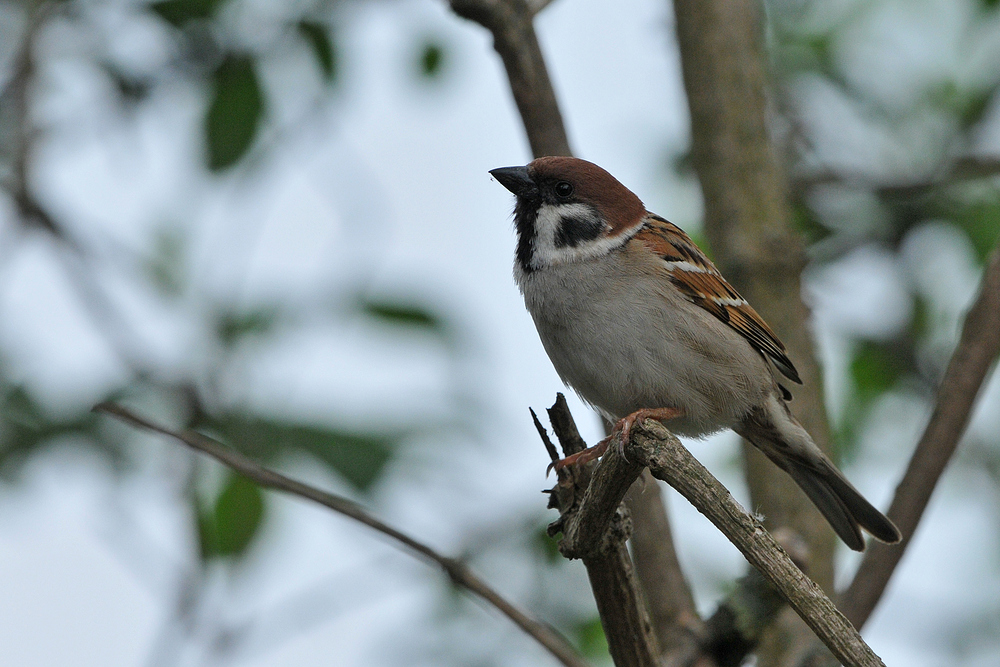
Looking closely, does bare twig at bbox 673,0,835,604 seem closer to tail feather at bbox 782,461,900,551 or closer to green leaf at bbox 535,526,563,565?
tail feather at bbox 782,461,900,551

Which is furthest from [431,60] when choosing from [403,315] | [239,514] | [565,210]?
[239,514]

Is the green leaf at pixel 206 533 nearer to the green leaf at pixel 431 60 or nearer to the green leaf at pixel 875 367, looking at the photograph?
the green leaf at pixel 431 60

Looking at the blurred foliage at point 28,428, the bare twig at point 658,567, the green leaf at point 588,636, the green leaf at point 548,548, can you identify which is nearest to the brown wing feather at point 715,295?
the bare twig at point 658,567

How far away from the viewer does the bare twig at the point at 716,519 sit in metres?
2.19

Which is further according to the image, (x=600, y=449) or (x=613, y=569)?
(x=600, y=449)

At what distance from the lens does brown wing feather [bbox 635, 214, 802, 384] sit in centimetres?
400

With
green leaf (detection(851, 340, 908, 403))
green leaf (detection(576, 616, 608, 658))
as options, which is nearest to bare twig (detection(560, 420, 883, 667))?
green leaf (detection(576, 616, 608, 658))

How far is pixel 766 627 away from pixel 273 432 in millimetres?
1609

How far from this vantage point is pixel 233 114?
3652mm

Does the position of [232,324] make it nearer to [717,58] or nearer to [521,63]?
[521,63]

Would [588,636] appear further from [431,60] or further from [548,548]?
[431,60]

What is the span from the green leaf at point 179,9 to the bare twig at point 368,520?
1.37 meters

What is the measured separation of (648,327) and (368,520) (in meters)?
1.28

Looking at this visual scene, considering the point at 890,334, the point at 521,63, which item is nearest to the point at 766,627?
the point at 521,63
